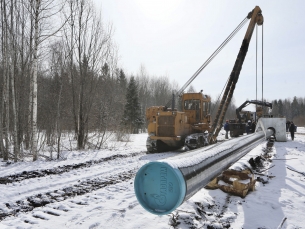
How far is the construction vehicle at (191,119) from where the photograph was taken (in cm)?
1088

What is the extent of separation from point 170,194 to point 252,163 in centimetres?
610

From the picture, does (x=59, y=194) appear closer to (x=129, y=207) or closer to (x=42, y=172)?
(x=129, y=207)

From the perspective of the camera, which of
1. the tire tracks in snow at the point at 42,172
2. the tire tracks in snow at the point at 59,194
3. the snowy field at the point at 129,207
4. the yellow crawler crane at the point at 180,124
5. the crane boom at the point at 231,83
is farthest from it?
the crane boom at the point at 231,83

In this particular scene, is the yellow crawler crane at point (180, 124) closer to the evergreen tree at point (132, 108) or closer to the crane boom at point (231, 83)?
the crane boom at point (231, 83)

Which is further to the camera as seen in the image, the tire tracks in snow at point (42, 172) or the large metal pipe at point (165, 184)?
the tire tracks in snow at point (42, 172)

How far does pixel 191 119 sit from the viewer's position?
12.3 m

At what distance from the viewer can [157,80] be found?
63312 mm

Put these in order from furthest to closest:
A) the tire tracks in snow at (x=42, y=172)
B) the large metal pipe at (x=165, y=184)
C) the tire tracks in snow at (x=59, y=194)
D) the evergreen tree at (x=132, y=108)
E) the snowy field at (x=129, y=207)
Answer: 1. the evergreen tree at (x=132, y=108)
2. the tire tracks in snow at (x=42, y=172)
3. the tire tracks in snow at (x=59, y=194)
4. the snowy field at (x=129, y=207)
5. the large metal pipe at (x=165, y=184)

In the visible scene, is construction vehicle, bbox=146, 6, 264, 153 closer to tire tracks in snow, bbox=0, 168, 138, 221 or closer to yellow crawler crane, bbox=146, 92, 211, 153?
yellow crawler crane, bbox=146, 92, 211, 153

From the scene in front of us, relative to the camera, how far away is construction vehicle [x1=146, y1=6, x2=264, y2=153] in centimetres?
1088

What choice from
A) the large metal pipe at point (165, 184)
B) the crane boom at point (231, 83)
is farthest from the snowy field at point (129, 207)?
Result: the crane boom at point (231, 83)

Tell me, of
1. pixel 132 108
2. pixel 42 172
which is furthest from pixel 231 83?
pixel 132 108

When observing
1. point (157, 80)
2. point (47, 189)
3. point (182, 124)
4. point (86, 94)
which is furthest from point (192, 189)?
point (157, 80)

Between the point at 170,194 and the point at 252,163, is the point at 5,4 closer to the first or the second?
the point at 170,194
